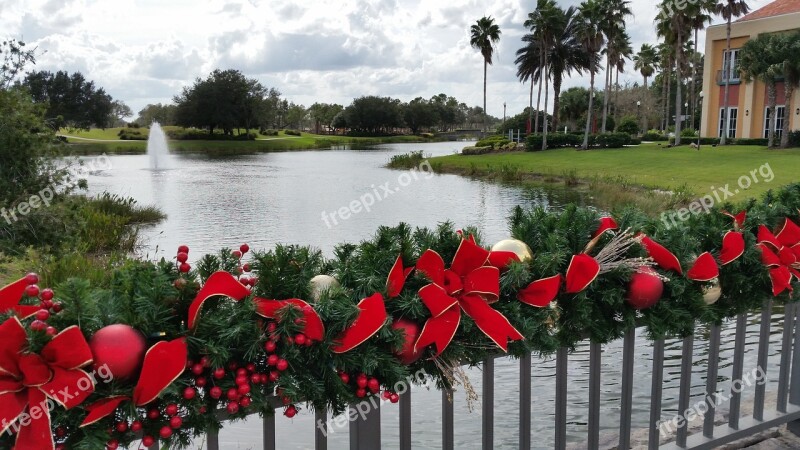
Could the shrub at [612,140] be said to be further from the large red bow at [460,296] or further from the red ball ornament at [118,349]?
the red ball ornament at [118,349]

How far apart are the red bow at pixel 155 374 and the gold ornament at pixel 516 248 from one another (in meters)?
1.04

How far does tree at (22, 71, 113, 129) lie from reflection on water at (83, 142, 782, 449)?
3933cm

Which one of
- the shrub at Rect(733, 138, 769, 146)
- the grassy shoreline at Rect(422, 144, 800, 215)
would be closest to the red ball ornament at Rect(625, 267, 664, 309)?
the grassy shoreline at Rect(422, 144, 800, 215)

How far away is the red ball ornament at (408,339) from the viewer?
184 centimetres

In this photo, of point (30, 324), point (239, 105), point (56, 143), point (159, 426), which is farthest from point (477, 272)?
point (239, 105)

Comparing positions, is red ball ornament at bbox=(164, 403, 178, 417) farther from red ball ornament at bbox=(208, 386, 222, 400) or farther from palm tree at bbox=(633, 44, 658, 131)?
palm tree at bbox=(633, 44, 658, 131)

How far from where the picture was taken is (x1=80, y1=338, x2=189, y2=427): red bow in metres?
1.48

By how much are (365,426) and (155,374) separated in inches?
29.4

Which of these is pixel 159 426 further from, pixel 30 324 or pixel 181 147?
pixel 181 147

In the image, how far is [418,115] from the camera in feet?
382

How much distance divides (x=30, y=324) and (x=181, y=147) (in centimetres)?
7497

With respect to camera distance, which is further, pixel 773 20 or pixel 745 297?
pixel 773 20

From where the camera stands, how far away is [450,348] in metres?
1.94

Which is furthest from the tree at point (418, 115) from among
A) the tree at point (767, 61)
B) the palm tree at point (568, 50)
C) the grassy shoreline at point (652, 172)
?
the tree at point (767, 61)
